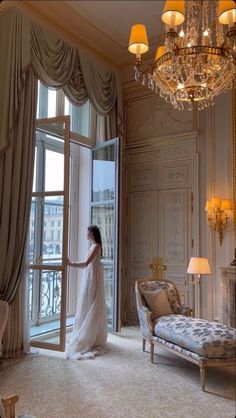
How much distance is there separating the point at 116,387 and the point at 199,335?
83cm

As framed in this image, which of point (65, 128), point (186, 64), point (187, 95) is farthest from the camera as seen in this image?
point (65, 128)

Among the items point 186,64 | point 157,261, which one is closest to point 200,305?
point 157,261

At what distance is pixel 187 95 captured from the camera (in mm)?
3096

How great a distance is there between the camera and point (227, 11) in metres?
2.61

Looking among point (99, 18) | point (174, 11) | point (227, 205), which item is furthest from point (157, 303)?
point (99, 18)

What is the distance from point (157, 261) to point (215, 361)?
2.25m

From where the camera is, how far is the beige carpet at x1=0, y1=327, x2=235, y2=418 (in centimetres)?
254

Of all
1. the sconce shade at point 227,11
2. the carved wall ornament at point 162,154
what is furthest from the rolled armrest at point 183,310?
the sconce shade at point 227,11

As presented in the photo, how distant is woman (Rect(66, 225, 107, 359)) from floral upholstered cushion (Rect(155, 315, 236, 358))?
718 mm

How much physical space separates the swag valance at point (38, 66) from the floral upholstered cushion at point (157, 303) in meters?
2.17

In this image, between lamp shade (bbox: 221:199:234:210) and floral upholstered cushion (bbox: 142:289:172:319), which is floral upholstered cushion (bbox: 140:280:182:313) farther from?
lamp shade (bbox: 221:199:234:210)

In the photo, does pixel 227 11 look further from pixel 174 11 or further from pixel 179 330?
pixel 179 330

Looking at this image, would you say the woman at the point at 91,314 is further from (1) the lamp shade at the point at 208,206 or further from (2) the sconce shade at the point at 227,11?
(2) the sconce shade at the point at 227,11

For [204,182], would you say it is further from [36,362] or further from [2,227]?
[36,362]
